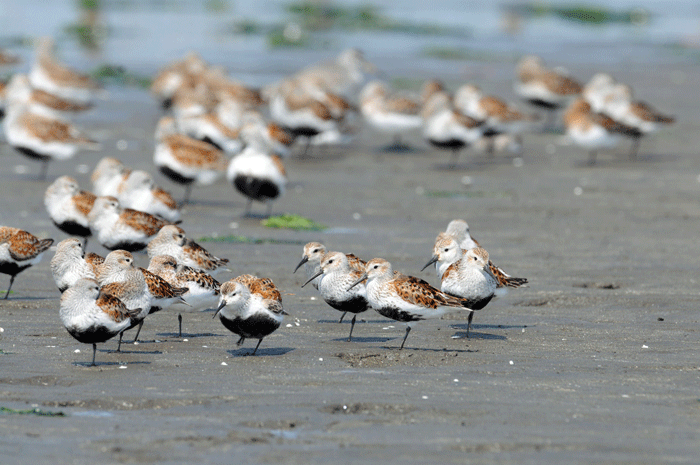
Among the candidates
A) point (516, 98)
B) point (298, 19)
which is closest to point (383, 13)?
point (298, 19)

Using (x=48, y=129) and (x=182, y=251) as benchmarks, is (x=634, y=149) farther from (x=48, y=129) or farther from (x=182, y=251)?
(x=182, y=251)

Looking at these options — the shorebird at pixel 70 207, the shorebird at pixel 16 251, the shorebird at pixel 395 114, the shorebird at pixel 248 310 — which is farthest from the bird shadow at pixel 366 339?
the shorebird at pixel 395 114

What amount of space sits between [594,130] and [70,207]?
1201 centimetres

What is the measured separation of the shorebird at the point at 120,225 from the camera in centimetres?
1268

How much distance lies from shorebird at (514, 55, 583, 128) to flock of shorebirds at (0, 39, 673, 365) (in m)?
0.03

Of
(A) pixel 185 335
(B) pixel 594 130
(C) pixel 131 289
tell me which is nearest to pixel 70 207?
(A) pixel 185 335

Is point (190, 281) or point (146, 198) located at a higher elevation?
point (190, 281)

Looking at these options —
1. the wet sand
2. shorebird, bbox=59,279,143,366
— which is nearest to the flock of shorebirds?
shorebird, bbox=59,279,143,366

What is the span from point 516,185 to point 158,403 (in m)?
12.8

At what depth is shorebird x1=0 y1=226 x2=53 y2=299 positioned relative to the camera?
1105 cm

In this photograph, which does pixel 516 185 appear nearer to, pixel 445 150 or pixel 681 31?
pixel 445 150

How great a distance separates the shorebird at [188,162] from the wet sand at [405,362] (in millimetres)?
567

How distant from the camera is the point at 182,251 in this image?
36.7ft

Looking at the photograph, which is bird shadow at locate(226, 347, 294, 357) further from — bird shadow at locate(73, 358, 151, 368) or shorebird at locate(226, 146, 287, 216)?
shorebird at locate(226, 146, 287, 216)
